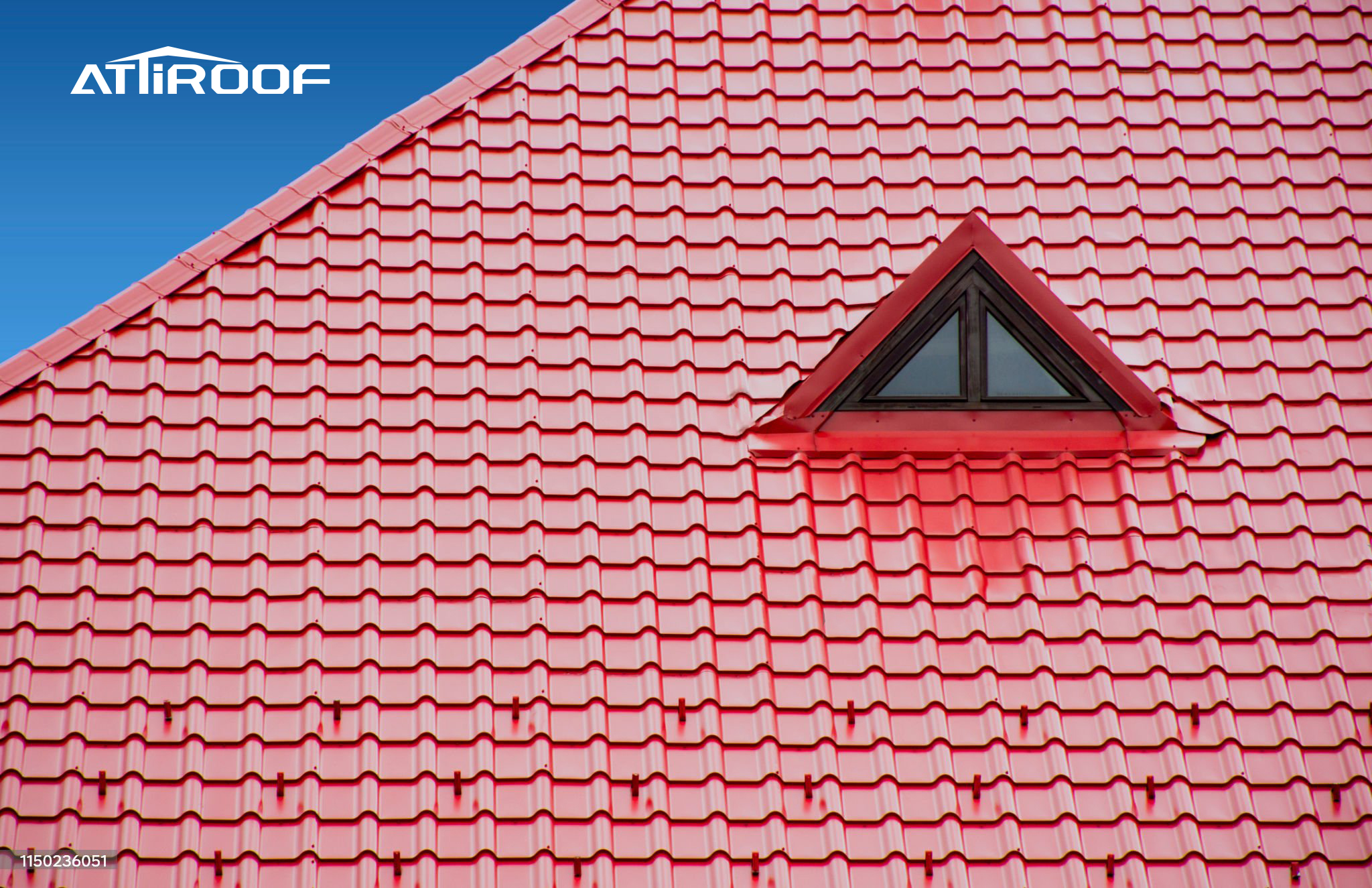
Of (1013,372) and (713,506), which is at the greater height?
(1013,372)

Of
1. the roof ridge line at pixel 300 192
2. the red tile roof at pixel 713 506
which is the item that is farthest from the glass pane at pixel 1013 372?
the roof ridge line at pixel 300 192

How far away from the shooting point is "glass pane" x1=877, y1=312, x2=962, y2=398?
5.52 metres

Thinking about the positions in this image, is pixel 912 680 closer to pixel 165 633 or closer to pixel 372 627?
pixel 372 627

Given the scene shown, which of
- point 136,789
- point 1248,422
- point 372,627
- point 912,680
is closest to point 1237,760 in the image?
point 912,680

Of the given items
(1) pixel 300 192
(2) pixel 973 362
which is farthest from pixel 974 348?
(1) pixel 300 192

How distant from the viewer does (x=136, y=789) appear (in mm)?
4598

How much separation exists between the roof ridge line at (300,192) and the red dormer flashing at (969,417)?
2.22 meters

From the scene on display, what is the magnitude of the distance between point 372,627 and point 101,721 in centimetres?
99

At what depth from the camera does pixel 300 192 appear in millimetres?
5969

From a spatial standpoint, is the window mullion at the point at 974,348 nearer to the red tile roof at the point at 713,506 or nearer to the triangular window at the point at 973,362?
the triangular window at the point at 973,362

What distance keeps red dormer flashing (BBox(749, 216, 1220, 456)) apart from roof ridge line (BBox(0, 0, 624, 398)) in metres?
2.22

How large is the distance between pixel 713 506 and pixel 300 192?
2.41m

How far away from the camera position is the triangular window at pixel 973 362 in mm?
5457

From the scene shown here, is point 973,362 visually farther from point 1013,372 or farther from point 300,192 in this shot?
point 300,192
